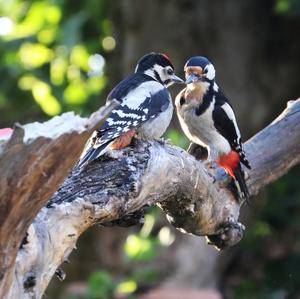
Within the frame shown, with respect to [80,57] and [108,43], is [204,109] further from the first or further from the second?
[80,57]

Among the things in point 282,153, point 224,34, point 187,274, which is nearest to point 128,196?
point 282,153

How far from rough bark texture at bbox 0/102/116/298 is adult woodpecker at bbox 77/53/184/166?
777 mm

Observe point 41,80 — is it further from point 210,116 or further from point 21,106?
point 210,116

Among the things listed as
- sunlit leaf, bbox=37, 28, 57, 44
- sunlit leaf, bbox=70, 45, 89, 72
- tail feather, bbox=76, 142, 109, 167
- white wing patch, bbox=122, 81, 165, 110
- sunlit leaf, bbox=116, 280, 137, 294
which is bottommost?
sunlit leaf, bbox=116, 280, 137, 294

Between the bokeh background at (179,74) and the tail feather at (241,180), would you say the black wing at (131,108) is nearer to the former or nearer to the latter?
the tail feather at (241,180)

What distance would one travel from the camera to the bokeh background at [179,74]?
22.3 feet

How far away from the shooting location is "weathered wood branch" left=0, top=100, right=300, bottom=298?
2578 millimetres

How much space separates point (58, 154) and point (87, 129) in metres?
0.09

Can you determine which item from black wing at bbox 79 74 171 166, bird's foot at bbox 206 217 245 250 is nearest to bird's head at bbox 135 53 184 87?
black wing at bbox 79 74 171 166

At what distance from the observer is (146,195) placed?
10.4 ft

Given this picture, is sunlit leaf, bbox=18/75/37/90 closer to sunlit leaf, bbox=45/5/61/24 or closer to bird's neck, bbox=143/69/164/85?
sunlit leaf, bbox=45/5/61/24

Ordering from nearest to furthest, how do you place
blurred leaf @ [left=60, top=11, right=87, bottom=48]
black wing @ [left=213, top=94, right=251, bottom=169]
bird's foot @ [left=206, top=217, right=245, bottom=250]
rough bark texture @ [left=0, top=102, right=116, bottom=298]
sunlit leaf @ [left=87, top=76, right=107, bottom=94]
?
rough bark texture @ [left=0, top=102, right=116, bottom=298], bird's foot @ [left=206, top=217, right=245, bottom=250], black wing @ [left=213, top=94, right=251, bottom=169], blurred leaf @ [left=60, top=11, right=87, bottom=48], sunlit leaf @ [left=87, top=76, right=107, bottom=94]

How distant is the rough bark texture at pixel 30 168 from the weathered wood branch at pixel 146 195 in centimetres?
13

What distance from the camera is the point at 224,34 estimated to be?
23.0 feet
